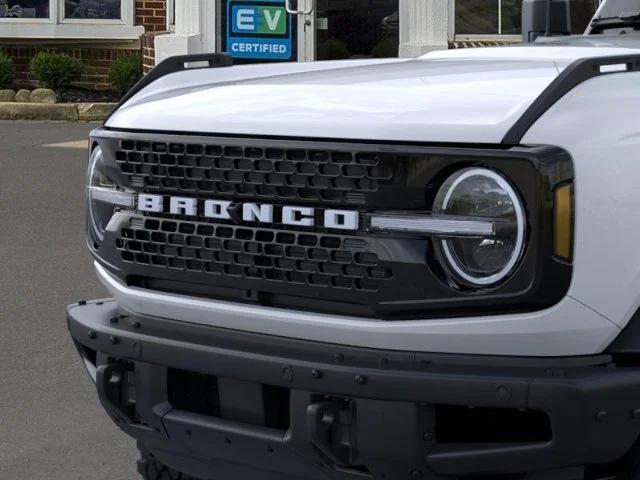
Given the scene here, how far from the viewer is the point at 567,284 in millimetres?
3135

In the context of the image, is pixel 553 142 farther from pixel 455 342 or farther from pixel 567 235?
pixel 455 342

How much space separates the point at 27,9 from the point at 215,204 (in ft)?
51.2

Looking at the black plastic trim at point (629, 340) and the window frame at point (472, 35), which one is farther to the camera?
the window frame at point (472, 35)

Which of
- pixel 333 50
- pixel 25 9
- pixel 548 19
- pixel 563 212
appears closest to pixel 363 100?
pixel 563 212

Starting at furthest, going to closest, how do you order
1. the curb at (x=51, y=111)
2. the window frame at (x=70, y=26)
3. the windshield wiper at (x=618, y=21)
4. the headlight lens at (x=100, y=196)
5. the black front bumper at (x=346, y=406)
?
the window frame at (x=70, y=26) < the curb at (x=51, y=111) < the windshield wiper at (x=618, y=21) < the headlight lens at (x=100, y=196) < the black front bumper at (x=346, y=406)

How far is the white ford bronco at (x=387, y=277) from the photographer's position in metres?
3.13

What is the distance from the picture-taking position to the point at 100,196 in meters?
3.95

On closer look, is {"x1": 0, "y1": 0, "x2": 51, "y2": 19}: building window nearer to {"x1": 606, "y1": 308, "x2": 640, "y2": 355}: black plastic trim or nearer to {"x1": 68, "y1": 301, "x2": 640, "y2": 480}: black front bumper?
{"x1": 68, "y1": 301, "x2": 640, "y2": 480}: black front bumper

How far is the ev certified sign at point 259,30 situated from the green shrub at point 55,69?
195cm

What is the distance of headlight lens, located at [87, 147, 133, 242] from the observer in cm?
388

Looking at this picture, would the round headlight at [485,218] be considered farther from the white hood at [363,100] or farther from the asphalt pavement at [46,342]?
the asphalt pavement at [46,342]

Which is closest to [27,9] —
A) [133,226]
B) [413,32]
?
[413,32]

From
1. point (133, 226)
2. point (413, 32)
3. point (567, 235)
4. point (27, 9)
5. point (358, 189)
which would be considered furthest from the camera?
point (27, 9)

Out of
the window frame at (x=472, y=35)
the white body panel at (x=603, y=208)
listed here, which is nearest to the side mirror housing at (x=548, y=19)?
the white body panel at (x=603, y=208)
